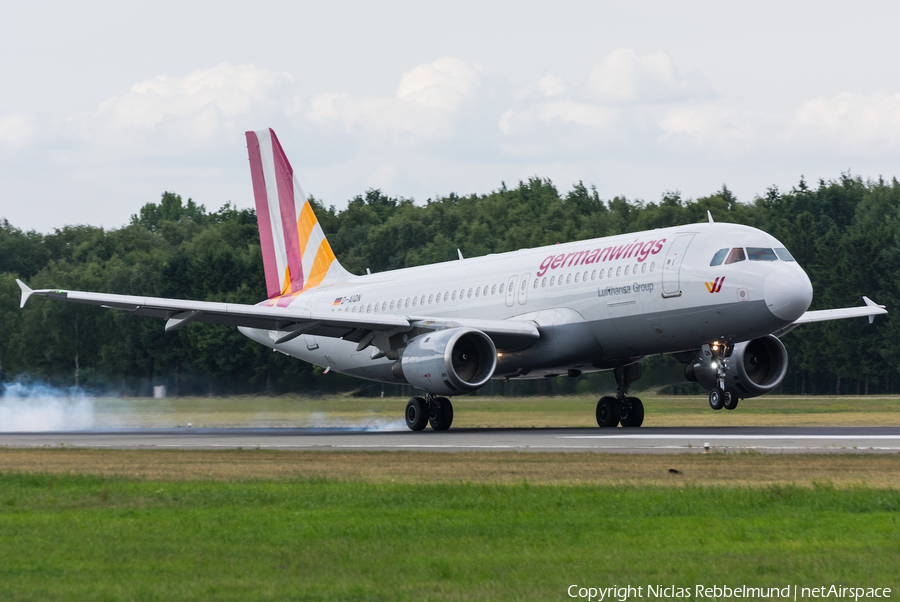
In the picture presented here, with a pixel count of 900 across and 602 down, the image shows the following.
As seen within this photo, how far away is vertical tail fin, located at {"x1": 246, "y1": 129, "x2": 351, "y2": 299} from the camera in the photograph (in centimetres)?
4028

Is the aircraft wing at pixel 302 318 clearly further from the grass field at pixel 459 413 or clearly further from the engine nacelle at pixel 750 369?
the engine nacelle at pixel 750 369

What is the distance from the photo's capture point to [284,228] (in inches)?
1613

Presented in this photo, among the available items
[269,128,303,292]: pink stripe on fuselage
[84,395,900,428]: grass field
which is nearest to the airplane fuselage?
[84,395,900,428]: grass field

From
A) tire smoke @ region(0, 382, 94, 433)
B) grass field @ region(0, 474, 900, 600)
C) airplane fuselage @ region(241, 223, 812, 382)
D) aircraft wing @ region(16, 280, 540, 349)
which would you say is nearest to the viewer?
grass field @ region(0, 474, 900, 600)

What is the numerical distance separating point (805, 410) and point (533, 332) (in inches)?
671

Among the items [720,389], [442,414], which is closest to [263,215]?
[442,414]

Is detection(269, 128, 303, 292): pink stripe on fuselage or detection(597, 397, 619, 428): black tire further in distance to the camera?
detection(269, 128, 303, 292): pink stripe on fuselage

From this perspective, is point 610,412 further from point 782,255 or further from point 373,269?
point 373,269

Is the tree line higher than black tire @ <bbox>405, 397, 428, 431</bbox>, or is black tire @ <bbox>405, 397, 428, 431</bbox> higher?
the tree line

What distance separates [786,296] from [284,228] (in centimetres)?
1975

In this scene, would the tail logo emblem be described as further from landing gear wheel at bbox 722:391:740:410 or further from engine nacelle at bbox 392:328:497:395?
engine nacelle at bbox 392:328:497:395
